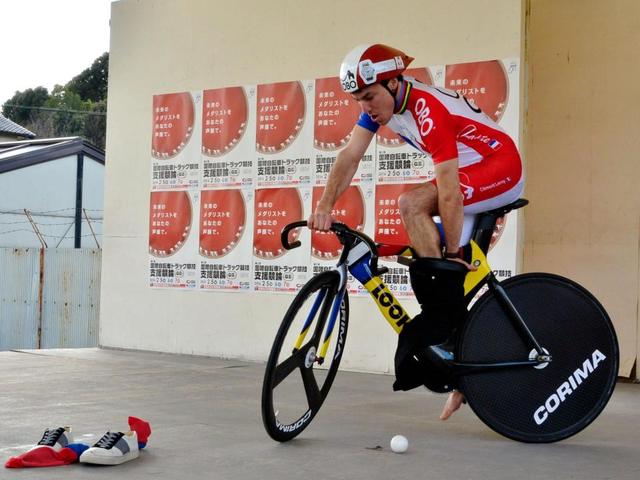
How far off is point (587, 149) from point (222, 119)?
9.65ft

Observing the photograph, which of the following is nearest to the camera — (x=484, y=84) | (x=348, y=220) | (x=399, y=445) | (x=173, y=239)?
(x=399, y=445)

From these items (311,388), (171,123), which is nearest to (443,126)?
(311,388)

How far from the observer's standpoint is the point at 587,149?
22.0 ft

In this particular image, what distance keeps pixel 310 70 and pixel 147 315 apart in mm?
2572

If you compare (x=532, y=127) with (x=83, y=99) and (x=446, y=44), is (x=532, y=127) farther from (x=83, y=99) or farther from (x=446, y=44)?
(x=83, y=99)

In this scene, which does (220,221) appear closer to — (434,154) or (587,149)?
(587,149)

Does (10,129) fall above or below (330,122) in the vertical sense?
above

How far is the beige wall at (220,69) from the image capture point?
21.9 feet

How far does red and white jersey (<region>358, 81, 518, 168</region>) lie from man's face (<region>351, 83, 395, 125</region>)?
0.14 feet

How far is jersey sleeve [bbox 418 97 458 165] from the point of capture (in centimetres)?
378

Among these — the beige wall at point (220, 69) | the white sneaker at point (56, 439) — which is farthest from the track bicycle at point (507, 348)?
the beige wall at point (220, 69)

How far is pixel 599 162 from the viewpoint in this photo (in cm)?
667

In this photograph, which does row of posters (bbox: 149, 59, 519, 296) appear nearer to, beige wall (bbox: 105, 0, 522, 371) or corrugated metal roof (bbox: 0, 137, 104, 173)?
beige wall (bbox: 105, 0, 522, 371)

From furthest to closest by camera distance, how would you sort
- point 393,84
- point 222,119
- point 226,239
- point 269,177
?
point 222,119
point 226,239
point 269,177
point 393,84
